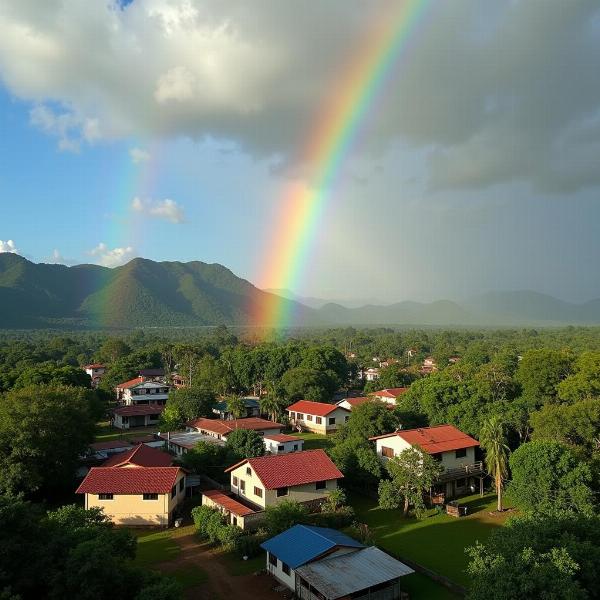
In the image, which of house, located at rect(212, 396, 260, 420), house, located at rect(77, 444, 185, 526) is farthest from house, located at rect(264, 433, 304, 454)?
house, located at rect(212, 396, 260, 420)

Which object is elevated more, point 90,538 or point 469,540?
point 90,538

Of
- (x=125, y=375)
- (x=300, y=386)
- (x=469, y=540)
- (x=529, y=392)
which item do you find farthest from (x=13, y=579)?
(x=125, y=375)

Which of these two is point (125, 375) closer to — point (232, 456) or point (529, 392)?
point (232, 456)

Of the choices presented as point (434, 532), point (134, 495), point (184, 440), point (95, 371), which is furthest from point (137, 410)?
point (95, 371)

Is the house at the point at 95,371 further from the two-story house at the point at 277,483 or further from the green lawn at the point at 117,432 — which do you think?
the two-story house at the point at 277,483

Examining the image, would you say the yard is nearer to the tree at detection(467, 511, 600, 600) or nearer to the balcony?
the balcony

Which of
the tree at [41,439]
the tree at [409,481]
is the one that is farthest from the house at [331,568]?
the tree at [41,439]
